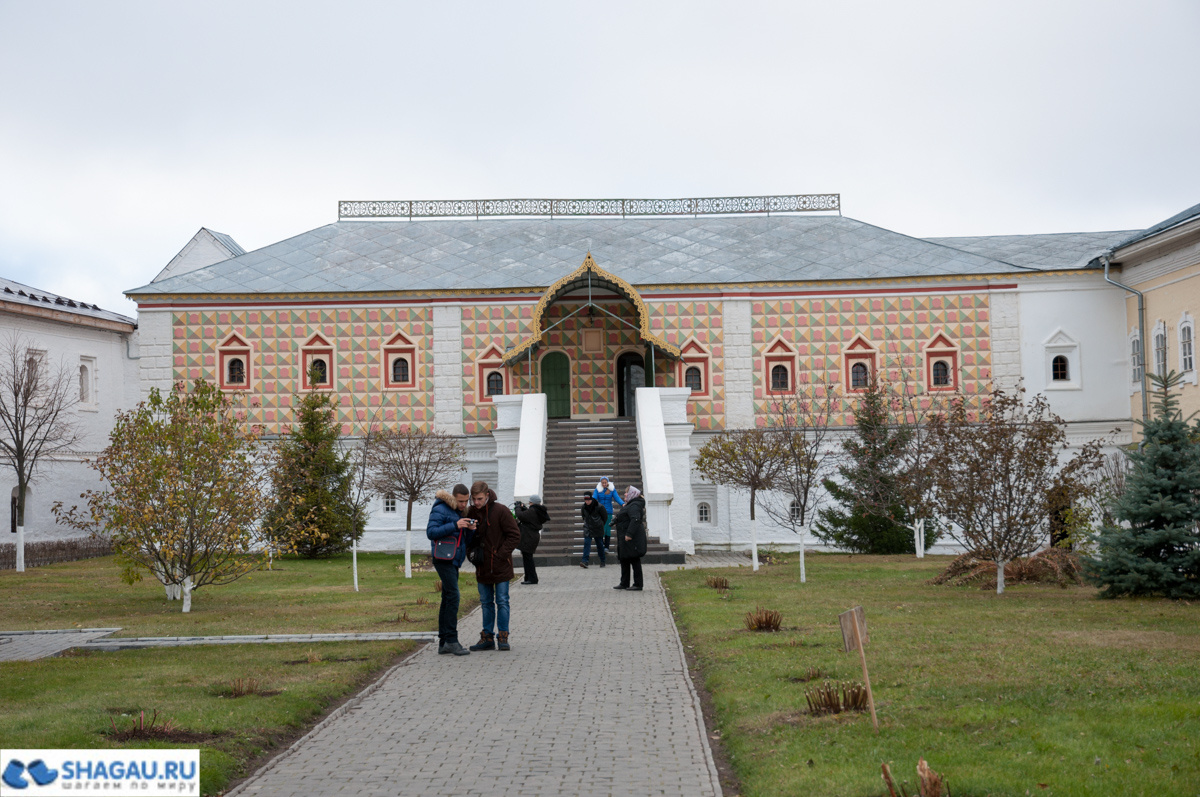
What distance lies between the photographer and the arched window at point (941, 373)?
33.0 m

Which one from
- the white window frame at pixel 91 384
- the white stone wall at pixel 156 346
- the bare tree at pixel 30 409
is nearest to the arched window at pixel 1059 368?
the white stone wall at pixel 156 346

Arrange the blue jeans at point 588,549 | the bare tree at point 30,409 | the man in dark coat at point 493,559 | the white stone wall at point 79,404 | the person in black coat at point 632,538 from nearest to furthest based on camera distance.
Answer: the man in dark coat at point 493,559, the person in black coat at point 632,538, the blue jeans at point 588,549, the bare tree at point 30,409, the white stone wall at point 79,404

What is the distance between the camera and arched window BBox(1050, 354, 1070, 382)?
3266 centimetres

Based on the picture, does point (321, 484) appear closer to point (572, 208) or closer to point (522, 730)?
point (572, 208)

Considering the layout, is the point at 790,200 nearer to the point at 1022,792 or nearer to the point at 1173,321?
the point at 1173,321

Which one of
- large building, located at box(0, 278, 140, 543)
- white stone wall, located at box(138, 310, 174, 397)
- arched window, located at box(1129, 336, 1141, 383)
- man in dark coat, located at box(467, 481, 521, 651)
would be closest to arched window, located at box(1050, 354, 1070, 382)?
arched window, located at box(1129, 336, 1141, 383)

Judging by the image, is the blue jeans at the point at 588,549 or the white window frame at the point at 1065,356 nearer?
the blue jeans at the point at 588,549

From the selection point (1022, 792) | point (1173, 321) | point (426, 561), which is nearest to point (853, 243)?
point (1173, 321)

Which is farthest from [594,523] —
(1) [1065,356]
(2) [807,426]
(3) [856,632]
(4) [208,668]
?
(1) [1065,356]

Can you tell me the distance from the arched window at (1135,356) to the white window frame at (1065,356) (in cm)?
133

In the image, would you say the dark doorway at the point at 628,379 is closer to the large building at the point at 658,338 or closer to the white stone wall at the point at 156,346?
the large building at the point at 658,338

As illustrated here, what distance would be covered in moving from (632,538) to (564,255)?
60.1ft

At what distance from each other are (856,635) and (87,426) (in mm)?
34056

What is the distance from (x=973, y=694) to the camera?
892 centimetres
